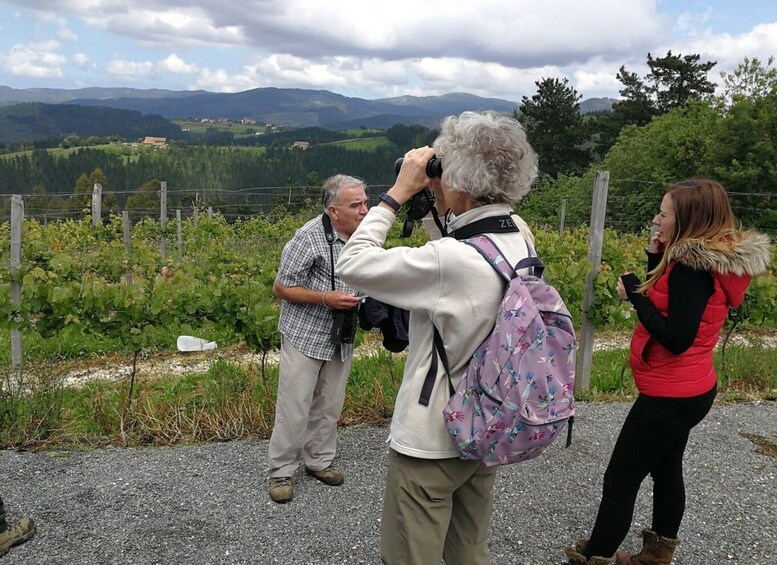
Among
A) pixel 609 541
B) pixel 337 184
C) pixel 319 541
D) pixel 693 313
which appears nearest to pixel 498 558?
pixel 609 541

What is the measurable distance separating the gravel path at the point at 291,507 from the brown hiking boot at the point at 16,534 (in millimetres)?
49

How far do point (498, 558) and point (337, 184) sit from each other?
200 cm

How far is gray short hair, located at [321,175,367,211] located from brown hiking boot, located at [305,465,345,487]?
1517 mm

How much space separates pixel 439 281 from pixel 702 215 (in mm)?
1257

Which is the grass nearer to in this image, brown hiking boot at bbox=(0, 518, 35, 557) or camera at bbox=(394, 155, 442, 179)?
brown hiking boot at bbox=(0, 518, 35, 557)

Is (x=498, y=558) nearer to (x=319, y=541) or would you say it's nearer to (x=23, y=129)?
(x=319, y=541)

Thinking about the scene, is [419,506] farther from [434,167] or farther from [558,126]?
[558,126]

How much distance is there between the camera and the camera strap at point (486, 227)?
1.76 m

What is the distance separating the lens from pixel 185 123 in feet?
643

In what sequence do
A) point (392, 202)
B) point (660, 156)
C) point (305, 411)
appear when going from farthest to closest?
point (660, 156) < point (305, 411) < point (392, 202)

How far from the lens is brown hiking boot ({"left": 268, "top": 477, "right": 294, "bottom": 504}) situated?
3320mm

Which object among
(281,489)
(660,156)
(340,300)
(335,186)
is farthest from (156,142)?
(340,300)

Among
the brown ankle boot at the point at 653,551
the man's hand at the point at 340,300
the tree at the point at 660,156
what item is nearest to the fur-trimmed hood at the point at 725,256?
the brown ankle boot at the point at 653,551

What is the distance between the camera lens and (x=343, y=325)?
10.9ft
